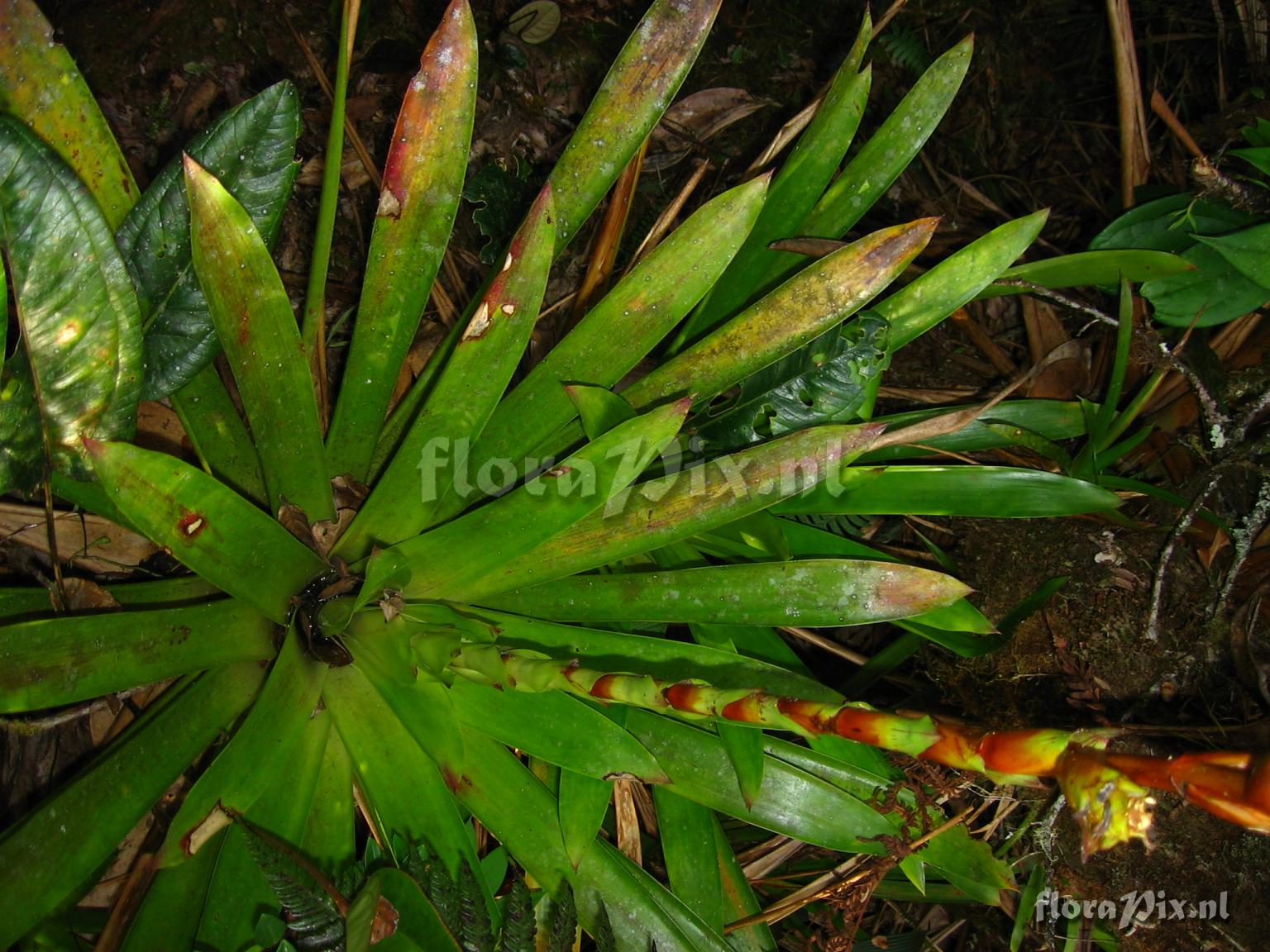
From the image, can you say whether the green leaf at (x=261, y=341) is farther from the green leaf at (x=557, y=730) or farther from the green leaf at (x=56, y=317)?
the green leaf at (x=557, y=730)

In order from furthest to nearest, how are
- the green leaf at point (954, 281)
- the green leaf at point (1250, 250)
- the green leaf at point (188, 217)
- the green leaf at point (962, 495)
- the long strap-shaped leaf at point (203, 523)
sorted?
the green leaf at point (1250, 250) → the green leaf at point (962, 495) → the green leaf at point (954, 281) → the green leaf at point (188, 217) → the long strap-shaped leaf at point (203, 523)

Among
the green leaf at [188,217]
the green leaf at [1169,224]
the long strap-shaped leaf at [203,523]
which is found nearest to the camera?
the long strap-shaped leaf at [203,523]

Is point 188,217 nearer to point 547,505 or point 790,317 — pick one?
point 547,505

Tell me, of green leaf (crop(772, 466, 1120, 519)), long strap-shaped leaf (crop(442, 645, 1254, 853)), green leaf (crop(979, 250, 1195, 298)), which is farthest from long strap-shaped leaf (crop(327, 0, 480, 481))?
green leaf (crop(979, 250, 1195, 298))

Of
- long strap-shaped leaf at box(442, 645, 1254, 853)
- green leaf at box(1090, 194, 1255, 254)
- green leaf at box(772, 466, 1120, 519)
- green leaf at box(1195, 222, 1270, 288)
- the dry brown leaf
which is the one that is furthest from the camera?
the dry brown leaf

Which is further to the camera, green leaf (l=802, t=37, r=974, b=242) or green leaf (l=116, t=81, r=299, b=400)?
green leaf (l=802, t=37, r=974, b=242)

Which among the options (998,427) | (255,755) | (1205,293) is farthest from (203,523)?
(1205,293)

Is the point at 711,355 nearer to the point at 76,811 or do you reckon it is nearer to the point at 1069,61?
the point at 76,811

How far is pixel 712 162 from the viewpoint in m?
2.05

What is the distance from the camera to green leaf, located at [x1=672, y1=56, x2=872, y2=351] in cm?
144

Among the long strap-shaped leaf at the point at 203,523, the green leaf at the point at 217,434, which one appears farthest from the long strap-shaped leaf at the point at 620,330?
the green leaf at the point at 217,434

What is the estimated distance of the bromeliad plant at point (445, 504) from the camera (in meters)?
1.10

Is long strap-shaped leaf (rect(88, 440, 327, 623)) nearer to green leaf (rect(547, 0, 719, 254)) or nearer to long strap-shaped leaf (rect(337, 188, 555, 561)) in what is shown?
long strap-shaped leaf (rect(337, 188, 555, 561))

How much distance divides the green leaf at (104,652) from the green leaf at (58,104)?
1.96ft
